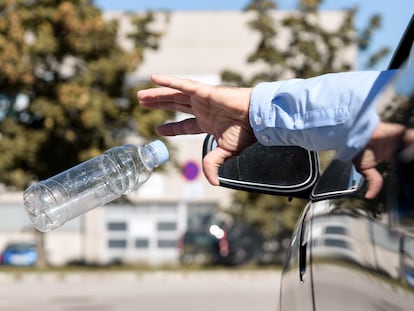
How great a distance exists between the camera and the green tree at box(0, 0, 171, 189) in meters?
24.0

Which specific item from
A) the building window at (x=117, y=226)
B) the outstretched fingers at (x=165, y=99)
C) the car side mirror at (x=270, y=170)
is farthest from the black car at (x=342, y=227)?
the building window at (x=117, y=226)

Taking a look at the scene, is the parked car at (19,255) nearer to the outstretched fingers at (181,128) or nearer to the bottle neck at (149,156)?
the bottle neck at (149,156)

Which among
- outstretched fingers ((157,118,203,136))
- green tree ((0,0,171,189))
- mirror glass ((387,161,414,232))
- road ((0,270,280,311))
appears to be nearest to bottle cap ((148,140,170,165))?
outstretched fingers ((157,118,203,136))

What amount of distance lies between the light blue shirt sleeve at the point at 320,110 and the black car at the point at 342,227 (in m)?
0.07

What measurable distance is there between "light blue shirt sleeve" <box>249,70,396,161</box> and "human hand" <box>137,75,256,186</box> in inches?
2.3

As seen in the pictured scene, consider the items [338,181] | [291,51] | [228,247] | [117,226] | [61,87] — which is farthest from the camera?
[117,226]

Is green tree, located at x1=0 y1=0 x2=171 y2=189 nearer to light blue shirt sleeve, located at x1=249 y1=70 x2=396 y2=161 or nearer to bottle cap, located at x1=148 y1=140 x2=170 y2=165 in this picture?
bottle cap, located at x1=148 y1=140 x2=170 y2=165

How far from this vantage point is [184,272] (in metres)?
23.7

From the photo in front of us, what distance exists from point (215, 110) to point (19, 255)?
95.3ft

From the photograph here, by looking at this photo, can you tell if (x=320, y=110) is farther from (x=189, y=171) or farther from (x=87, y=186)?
(x=189, y=171)

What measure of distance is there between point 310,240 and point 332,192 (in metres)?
0.35

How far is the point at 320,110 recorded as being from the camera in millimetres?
1840

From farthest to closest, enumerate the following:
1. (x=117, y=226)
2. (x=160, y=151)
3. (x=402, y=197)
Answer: (x=117, y=226), (x=160, y=151), (x=402, y=197)

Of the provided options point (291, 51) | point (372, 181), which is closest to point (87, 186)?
point (372, 181)
